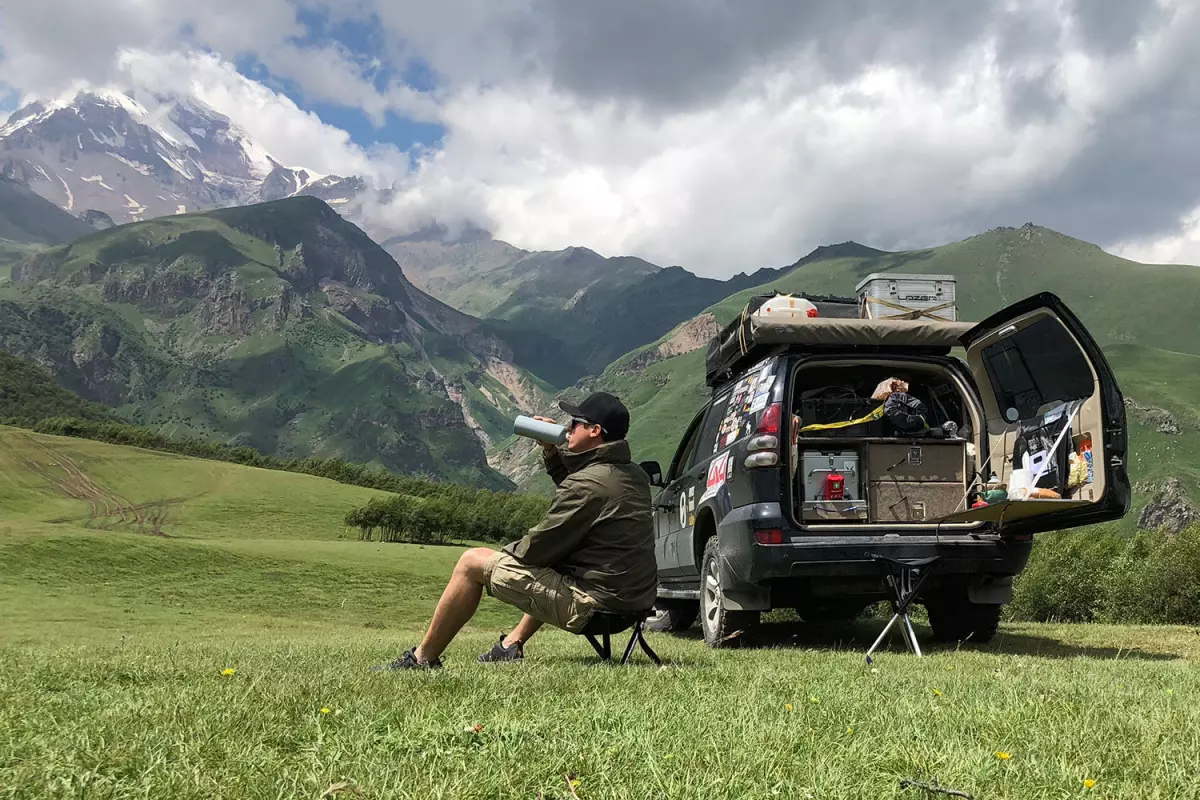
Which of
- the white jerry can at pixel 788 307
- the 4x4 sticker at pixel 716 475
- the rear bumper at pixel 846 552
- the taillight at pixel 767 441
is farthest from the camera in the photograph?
the white jerry can at pixel 788 307

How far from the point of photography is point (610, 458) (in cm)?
591

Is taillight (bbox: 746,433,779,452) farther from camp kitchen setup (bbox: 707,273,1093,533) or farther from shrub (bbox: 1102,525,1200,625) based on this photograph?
shrub (bbox: 1102,525,1200,625)

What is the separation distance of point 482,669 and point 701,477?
464 centimetres

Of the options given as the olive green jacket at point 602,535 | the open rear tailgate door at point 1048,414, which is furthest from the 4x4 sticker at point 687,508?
the olive green jacket at point 602,535

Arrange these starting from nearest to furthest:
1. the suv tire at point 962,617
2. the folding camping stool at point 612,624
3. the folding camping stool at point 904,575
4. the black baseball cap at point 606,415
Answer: the folding camping stool at point 612,624
the black baseball cap at point 606,415
the folding camping stool at point 904,575
the suv tire at point 962,617

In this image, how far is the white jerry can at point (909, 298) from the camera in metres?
9.07

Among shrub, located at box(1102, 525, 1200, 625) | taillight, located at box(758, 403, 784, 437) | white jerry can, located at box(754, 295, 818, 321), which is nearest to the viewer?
taillight, located at box(758, 403, 784, 437)

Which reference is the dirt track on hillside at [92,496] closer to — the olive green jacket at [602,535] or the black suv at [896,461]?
the black suv at [896,461]

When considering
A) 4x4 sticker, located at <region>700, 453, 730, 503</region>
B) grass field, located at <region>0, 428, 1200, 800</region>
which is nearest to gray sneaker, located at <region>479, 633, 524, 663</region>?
grass field, located at <region>0, 428, 1200, 800</region>

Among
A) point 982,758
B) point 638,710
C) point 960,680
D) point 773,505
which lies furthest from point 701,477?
point 982,758

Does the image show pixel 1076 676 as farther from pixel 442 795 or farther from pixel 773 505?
pixel 442 795

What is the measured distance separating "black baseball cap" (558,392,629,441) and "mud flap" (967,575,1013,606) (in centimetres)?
467

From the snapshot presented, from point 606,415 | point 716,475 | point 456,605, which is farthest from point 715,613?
point 456,605

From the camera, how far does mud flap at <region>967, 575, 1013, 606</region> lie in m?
8.37
